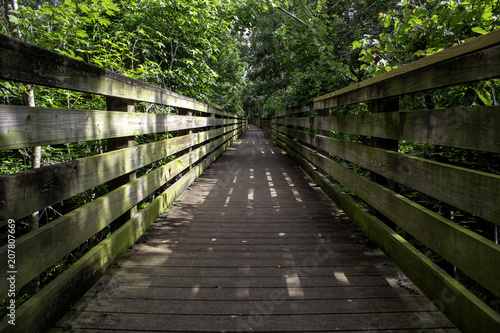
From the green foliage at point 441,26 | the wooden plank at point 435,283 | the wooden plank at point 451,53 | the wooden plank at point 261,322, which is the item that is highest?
the green foliage at point 441,26

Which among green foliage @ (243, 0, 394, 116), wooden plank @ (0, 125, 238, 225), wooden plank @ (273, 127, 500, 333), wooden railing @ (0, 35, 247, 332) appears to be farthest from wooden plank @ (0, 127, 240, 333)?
green foliage @ (243, 0, 394, 116)

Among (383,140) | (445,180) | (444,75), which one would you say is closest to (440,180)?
(445,180)

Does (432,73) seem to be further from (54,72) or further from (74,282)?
(74,282)

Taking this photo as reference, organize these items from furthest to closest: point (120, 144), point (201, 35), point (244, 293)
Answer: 1. point (201, 35)
2. point (120, 144)
3. point (244, 293)

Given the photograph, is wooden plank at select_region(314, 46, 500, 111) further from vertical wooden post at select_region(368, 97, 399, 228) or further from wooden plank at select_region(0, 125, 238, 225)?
wooden plank at select_region(0, 125, 238, 225)

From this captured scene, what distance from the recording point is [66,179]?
5.68 ft

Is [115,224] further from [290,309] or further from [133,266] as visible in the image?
[290,309]

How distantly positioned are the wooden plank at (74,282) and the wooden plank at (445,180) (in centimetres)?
208

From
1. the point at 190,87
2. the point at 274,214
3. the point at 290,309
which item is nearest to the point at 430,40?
the point at 274,214

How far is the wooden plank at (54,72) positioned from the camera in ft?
4.39

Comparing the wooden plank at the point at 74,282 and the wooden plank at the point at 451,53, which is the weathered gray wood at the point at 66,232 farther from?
the wooden plank at the point at 451,53

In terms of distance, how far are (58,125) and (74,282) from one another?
0.92 meters

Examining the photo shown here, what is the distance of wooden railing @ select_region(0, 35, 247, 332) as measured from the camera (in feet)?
4.40

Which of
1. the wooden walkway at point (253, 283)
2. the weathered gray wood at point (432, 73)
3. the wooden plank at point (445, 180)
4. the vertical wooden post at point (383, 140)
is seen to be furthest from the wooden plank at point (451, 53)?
the wooden walkway at point (253, 283)
